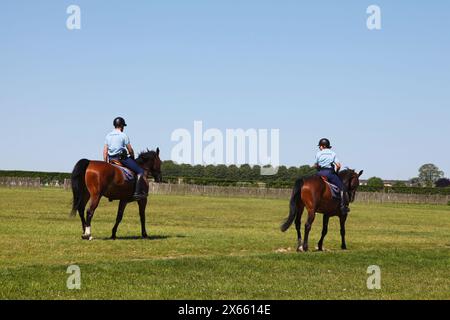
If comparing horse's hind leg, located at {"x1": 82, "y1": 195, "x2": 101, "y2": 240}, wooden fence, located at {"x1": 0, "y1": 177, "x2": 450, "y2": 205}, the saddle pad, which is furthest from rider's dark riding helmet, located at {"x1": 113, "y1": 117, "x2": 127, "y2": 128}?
wooden fence, located at {"x1": 0, "y1": 177, "x2": 450, "y2": 205}

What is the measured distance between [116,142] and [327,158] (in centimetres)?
615

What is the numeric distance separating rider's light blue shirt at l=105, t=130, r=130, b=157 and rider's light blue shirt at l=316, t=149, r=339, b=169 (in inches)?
224

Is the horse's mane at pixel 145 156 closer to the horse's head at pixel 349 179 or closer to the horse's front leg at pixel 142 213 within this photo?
the horse's front leg at pixel 142 213

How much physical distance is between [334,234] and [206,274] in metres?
13.7

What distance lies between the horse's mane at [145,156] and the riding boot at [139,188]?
0.84 meters

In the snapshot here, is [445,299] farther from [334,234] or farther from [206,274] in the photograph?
[334,234]

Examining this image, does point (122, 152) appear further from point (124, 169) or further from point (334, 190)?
point (334, 190)

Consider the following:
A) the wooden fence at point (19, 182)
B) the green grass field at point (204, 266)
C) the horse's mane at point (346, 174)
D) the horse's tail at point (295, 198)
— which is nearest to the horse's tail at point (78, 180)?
the green grass field at point (204, 266)

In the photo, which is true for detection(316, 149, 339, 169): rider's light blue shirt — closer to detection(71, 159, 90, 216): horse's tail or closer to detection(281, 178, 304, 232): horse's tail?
detection(281, 178, 304, 232): horse's tail

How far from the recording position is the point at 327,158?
62.5ft

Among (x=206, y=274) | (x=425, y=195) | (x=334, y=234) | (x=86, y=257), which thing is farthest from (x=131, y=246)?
(x=425, y=195)

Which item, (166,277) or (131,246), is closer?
(166,277)

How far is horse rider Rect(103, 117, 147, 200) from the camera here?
66.4ft
